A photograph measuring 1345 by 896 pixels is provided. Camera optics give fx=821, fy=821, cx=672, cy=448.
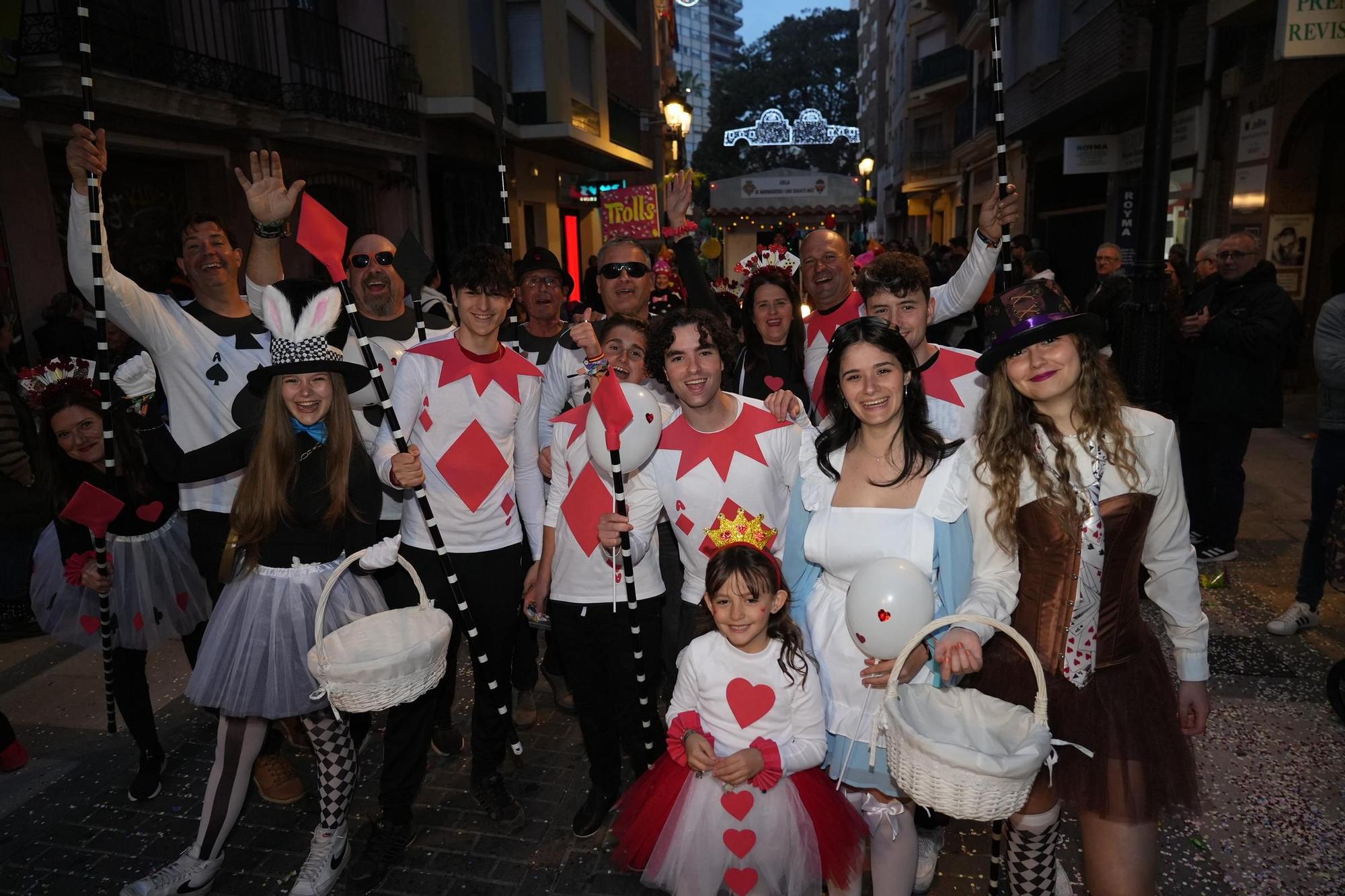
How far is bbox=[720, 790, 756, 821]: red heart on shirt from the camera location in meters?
2.50

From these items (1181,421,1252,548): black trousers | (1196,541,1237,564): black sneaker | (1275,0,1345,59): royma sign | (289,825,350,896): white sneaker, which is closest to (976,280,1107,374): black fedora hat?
(289,825,350,896): white sneaker

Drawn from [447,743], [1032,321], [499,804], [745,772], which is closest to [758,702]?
[745,772]

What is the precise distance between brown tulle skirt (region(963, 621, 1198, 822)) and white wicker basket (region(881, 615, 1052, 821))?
163mm

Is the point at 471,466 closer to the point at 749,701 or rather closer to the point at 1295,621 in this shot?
the point at 749,701

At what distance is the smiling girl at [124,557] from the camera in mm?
3654

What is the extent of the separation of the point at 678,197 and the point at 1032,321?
8.55 feet

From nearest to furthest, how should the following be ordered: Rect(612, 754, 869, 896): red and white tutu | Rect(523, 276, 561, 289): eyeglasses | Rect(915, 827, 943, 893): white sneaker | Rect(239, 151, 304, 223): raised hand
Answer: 1. Rect(612, 754, 869, 896): red and white tutu
2. Rect(915, 827, 943, 893): white sneaker
3. Rect(239, 151, 304, 223): raised hand
4. Rect(523, 276, 561, 289): eyeglasses

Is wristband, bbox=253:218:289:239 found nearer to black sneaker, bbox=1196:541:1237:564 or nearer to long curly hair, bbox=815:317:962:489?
long curly hair, bbox=815:317:962:489

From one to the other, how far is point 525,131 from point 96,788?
16.4m

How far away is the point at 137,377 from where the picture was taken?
341cm

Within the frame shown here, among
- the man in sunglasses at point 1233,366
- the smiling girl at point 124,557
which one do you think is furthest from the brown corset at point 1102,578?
the man in sunglasses at point 1233,366

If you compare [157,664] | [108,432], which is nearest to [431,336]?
[108,432]

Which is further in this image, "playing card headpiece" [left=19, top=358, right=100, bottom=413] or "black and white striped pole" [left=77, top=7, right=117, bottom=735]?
"playing card headpiece" [left=19, top=358, right=100, bottom=413]

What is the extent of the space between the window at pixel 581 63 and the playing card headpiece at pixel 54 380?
57.3 ft
